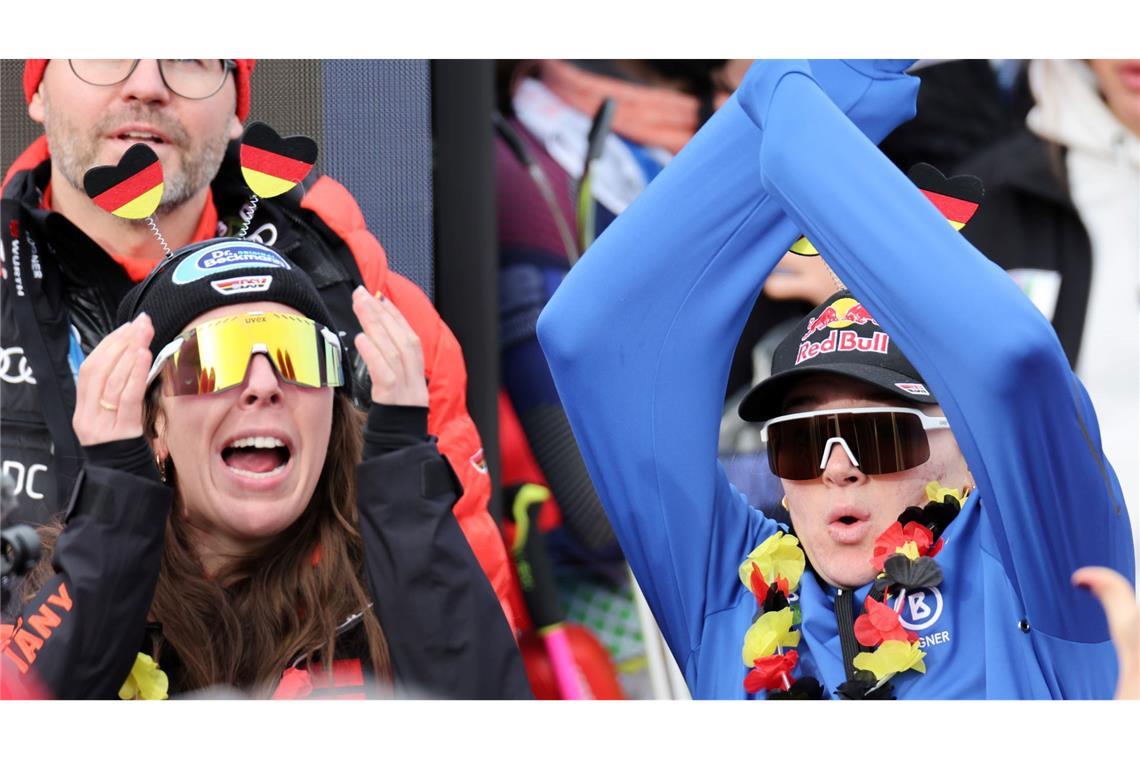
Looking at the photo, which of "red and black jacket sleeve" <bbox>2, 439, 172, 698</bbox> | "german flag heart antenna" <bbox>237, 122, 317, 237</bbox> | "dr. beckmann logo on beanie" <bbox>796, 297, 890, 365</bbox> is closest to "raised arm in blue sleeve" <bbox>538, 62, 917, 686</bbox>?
"dr. beckmann logo on beanie" <bbox>796, 297, 890, 365</bbox>

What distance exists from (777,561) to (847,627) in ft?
0.56

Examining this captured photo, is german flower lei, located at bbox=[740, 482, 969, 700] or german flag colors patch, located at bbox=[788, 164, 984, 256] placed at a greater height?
german flag colors patch, located at bbox=[788, 164, 984, 256]

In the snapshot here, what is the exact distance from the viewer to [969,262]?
200 cm

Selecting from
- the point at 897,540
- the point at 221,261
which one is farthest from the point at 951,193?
the point at 221,261

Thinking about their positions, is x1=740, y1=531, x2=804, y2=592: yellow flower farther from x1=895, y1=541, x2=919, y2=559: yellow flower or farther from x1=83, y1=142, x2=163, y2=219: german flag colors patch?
x1=83, y1=142, x2=163, y2=219: german flag colors patch

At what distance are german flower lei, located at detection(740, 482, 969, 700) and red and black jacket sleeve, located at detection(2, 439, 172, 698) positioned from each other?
3.02 feet

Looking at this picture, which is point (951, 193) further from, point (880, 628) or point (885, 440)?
point (880, 628)

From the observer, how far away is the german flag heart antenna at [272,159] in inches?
105

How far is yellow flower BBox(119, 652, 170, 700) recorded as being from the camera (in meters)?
2.37

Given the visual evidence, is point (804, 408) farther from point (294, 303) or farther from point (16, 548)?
point (16, 548)

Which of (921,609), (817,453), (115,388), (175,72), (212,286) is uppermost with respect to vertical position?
(175,72)

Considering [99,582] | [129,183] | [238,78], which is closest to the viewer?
[99,582]

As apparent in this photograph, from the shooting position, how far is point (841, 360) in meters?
2.46

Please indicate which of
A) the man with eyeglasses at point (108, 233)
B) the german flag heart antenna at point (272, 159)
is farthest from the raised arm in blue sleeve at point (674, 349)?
the german flag heart antenna at point (272, 159)
